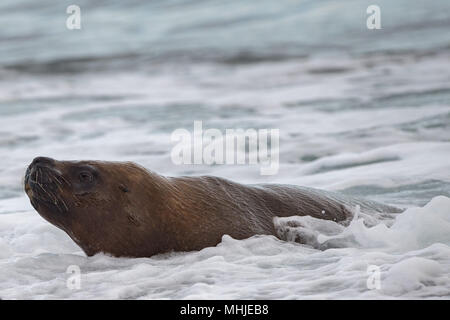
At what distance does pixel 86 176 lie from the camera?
547 centimetres

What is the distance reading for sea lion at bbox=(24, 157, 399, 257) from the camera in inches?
212

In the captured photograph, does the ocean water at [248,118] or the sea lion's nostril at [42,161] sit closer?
the ocean water at [248,118]

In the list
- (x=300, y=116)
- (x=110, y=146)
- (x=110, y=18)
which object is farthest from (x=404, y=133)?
(x=110, y=18)

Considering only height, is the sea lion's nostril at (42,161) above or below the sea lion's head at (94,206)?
above

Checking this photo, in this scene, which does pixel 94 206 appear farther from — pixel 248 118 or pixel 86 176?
pixel 248 118

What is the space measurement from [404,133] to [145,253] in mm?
5141

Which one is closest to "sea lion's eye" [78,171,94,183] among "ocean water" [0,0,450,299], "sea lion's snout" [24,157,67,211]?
"sea lion's snout" [24,157,67,211]

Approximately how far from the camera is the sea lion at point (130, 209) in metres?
5.39

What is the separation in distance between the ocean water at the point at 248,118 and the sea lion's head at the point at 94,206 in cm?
12

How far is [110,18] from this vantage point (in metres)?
22.3

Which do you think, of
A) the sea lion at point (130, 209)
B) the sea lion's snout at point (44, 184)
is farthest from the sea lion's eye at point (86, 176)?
the sea lion's snout at point (44, 184)

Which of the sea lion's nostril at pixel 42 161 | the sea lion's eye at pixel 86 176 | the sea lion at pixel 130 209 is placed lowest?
the sea lion at pixel 130 209

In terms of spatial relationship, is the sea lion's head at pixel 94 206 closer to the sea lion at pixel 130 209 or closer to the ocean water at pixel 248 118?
the sea lion at pixel 130 209

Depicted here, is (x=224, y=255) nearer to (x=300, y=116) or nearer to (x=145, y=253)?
(x=145, y=253)
